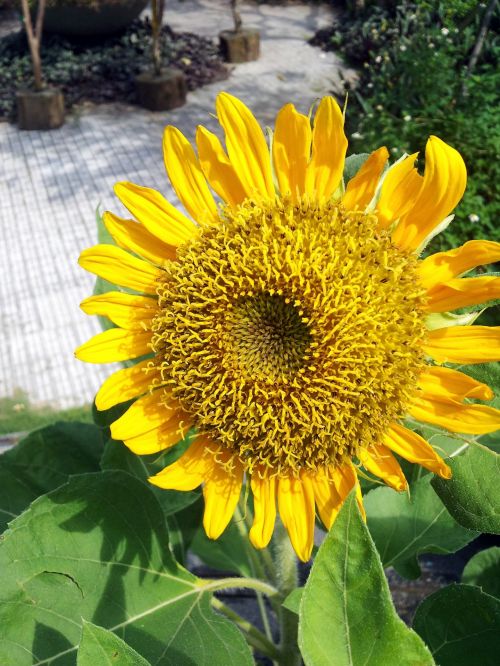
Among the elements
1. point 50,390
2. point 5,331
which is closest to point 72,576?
point 50,390

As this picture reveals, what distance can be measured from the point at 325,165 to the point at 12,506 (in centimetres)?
91

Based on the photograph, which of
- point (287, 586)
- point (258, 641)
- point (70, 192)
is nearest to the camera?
point (287, 586)

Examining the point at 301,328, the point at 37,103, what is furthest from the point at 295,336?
the point at 37,103

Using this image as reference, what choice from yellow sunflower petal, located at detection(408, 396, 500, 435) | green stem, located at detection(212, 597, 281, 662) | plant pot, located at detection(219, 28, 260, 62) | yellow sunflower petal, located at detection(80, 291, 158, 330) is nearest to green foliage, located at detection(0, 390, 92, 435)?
green stem, located at detection(212, 597, 281, 662)

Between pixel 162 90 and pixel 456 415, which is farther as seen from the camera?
pixel 162 90

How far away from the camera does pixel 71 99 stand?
316 inches

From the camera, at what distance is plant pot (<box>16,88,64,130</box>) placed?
7219mm

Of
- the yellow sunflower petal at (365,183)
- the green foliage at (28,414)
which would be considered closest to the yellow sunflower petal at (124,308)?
the yellow sunflower petal at (365,183)

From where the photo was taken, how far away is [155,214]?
3.76ft

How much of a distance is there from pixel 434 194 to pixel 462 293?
0.47 feet

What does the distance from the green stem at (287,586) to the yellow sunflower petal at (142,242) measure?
498mm

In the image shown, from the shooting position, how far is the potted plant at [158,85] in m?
7.49

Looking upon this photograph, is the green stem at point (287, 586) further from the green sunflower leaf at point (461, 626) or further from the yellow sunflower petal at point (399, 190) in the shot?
the yellow sunflower petal at point (399, 190)

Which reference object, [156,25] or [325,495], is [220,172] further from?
[156,25]
